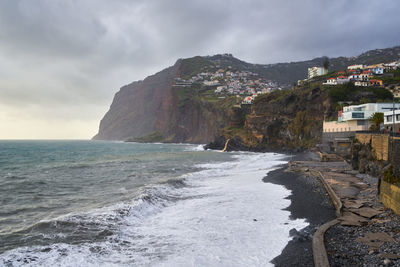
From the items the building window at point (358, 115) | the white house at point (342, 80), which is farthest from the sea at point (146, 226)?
the white house at point (342, 80)

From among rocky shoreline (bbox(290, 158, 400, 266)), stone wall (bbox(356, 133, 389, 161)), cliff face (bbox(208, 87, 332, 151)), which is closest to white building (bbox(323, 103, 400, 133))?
cliff face (bbox(208, 87, 332, 151))

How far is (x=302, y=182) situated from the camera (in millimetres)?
20859

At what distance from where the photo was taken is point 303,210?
1338 centimetres

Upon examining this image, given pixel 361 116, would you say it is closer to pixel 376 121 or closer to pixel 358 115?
pixel 358 115

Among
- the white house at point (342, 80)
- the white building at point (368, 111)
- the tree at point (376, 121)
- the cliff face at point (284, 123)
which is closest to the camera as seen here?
the tree at point (376, 121)

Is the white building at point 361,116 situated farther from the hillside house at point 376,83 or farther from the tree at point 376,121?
the hillside house at point 376,83

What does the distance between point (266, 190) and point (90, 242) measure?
12.9m

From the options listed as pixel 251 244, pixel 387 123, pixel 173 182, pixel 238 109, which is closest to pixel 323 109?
pixel 387 123

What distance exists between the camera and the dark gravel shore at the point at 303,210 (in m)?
8.04

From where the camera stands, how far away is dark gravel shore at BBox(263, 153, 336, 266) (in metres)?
8.04

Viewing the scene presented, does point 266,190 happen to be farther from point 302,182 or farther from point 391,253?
point 391,253

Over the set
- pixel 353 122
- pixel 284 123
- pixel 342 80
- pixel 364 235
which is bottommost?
pixel 364 235

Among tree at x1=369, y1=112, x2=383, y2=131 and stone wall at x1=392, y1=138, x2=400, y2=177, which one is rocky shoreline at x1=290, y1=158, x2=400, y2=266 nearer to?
stone wall at x1=392, y1=138, x2=400, y2=177

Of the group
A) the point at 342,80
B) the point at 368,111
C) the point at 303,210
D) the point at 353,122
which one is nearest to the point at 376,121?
the point at 368,111
